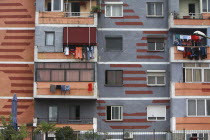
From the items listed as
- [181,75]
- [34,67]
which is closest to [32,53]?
[34,67]

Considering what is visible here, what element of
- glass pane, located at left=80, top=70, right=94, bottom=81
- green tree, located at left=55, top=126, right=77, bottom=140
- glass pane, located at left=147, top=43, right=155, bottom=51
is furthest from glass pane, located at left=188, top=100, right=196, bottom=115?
green tree, located at left=55, top=126, right=77, bottom=140

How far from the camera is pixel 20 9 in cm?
4634

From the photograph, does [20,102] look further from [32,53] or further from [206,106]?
[206,106]

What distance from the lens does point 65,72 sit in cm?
4384

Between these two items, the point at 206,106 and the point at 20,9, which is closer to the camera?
the point at 206,106

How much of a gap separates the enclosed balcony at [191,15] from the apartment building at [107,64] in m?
0.08

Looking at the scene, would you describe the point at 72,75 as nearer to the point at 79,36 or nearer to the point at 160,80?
the point at 79,36

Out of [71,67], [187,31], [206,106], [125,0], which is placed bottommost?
[206,106]

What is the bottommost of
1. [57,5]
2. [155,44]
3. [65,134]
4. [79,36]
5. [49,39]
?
[65,134]

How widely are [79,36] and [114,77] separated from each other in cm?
469

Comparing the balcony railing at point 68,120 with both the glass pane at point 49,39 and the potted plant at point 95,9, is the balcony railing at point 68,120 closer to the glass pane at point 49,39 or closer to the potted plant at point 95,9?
the glass pane at point 49,39

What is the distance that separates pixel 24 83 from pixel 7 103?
2225 mm

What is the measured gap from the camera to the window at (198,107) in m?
43.5

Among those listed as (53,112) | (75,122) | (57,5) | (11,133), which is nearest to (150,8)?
(57,5)
